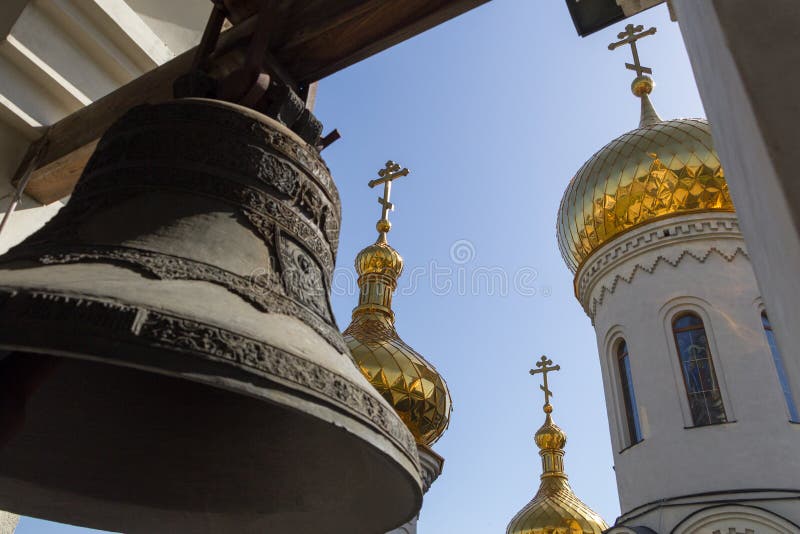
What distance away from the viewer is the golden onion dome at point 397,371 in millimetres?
10836

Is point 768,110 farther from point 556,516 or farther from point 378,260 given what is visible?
point 556,516

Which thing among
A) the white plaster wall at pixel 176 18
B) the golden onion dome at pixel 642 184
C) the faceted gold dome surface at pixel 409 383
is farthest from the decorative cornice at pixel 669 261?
the white plaster wall at pixel 176 18

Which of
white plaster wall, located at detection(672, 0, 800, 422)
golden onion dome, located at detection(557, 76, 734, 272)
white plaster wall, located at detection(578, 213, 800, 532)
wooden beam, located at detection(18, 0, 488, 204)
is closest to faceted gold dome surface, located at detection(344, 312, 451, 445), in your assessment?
white plaster wall, located at detection(578, 213, 800, 532)

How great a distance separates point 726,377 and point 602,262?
289 cm

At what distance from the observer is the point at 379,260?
13.6 m

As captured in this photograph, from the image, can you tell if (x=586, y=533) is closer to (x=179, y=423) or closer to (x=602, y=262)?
(x=602, y=262)

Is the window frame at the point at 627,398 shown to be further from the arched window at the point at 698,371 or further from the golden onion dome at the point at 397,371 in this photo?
the golden onion dome at the point at 397,371

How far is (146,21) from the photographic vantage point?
3.08 metres

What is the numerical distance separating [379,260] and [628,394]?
17.7 ft

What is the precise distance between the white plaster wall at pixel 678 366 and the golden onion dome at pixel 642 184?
11.0 inches

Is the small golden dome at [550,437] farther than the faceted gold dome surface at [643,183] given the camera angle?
Yes

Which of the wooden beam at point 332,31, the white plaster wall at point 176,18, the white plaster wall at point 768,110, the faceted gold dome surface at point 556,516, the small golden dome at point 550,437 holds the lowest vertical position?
the white plaster wall at point 768,110

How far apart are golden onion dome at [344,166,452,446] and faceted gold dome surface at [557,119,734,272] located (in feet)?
11.4

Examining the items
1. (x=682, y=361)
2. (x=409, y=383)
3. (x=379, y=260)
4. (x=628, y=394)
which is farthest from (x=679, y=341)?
(x=379, y=260)
